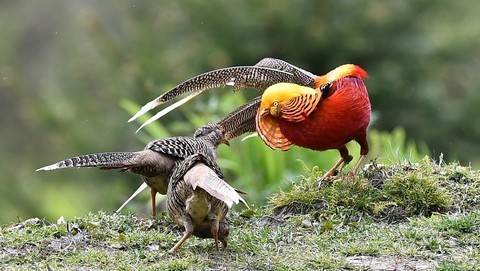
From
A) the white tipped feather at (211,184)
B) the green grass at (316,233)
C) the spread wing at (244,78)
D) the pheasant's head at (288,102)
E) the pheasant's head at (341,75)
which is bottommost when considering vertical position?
the green grass at (316,233)

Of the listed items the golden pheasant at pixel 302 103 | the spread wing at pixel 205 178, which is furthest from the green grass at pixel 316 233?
the spread wing at pixel 205 178

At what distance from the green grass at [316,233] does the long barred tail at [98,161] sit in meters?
0.63

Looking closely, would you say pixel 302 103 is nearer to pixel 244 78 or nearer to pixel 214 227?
pixel 244 78

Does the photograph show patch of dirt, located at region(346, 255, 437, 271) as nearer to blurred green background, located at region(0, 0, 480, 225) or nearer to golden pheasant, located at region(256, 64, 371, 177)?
golden pheasant, located at region(256, 64, 371, 177)

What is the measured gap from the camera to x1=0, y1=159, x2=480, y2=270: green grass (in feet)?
21.9

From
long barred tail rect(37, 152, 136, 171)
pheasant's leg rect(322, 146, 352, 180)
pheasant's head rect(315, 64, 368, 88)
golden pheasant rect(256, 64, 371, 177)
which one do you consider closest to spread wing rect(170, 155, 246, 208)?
long barred tail rect(37, 152, 136, 171)

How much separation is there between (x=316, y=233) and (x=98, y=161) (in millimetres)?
1900

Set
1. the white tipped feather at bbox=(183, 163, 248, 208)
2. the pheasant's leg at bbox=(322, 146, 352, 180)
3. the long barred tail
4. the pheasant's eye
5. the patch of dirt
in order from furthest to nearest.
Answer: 1. the pheasant's leg at bbox=(322, 146, 352, 180)
2. the pheasant's eye
3. the long barred tail
4. the patch of dirt
5. the white tipped feather at bbox=(183, 163, 248, 208)

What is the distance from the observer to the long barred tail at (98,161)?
22.2 feet

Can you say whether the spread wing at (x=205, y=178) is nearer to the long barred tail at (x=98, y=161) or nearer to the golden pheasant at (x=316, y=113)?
the long barred tail at (x=98, y=161)

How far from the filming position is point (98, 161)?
23.0ft

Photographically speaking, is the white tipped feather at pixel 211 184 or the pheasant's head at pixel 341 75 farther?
the pheasant's head at pixel 341 75

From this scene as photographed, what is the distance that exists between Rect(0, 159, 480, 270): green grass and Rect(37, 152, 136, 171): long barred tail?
0.63 meters

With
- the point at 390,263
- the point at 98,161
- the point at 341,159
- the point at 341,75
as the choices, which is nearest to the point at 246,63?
the point at 341,159
